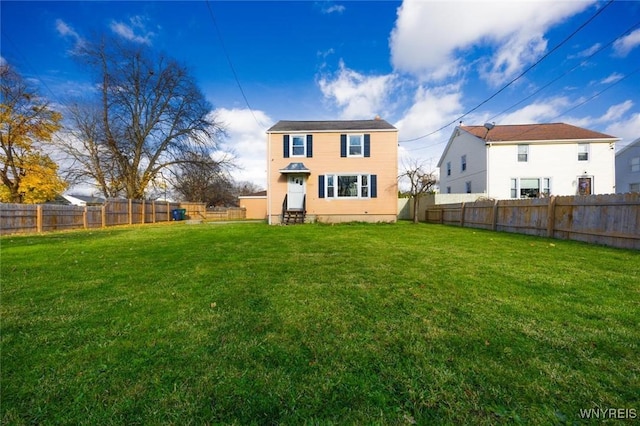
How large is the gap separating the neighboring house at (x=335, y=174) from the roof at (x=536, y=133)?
9.42 metres

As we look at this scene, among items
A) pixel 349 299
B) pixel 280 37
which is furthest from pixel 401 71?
pixel 349 299

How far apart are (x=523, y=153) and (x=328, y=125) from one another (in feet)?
47.9

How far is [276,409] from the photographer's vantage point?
1.58 meters

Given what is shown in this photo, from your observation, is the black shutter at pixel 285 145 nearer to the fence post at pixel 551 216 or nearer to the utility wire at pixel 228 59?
the utility wire at pixel 228 59

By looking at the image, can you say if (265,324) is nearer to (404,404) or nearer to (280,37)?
(404,404)

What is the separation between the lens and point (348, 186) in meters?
16.0

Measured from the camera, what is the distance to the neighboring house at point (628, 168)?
2255 cm

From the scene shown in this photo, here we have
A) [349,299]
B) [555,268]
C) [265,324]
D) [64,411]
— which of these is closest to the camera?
[64,411]

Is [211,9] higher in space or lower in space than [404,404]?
higher

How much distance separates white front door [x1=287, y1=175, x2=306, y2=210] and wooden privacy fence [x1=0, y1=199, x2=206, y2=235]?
39.4 feet

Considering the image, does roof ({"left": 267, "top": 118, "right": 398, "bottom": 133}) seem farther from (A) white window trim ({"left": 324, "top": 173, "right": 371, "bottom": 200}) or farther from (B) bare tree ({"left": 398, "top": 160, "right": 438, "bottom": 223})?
(B) bare tree ({"left": 398, "top": 160, "right": 438, "bottom": 223})

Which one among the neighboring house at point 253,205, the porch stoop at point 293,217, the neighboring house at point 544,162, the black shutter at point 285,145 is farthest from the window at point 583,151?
the neighboring house at point 253,205

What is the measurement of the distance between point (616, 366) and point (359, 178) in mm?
14323

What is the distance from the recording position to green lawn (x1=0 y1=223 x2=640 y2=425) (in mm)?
1602
